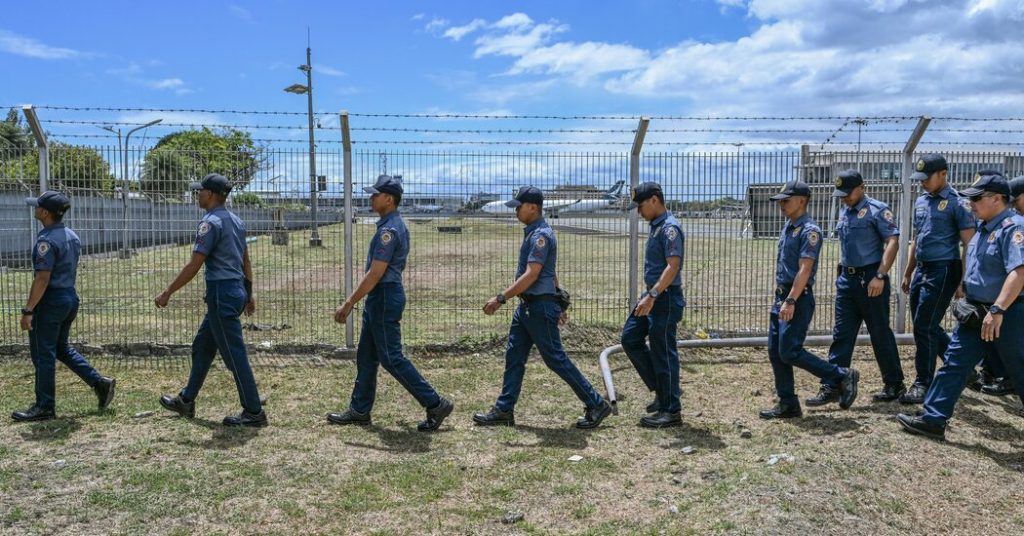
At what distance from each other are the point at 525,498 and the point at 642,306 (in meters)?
1.76

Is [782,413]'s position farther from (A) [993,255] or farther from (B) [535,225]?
(B) [535,225]

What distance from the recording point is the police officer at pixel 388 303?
551cm

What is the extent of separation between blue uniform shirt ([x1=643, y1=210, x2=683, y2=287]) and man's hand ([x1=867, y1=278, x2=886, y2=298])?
1672 millimetres

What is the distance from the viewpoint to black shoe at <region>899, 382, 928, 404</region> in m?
6.31

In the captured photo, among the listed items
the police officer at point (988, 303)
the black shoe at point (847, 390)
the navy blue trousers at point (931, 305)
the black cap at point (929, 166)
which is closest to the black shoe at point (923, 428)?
the police officer at point (988, 303)

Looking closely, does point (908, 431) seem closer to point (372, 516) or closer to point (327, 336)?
point (372, 516)

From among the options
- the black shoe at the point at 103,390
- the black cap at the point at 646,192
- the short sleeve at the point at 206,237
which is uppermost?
the black cap at the point at 646,192

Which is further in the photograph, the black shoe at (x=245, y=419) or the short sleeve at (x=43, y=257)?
the black shoe at (x=245, y=419)

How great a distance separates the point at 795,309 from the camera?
585 centimetres

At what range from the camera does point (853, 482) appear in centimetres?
439

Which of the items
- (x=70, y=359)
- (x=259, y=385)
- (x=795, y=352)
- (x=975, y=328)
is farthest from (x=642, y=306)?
(x=70, y=359)

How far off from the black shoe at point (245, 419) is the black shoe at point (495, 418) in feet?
5.25

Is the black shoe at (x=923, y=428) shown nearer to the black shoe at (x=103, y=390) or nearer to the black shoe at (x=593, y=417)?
the black shoe at (x=593, y=417)

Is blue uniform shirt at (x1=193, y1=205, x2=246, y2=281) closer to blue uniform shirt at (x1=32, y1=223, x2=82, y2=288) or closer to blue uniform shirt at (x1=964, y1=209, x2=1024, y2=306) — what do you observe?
blue uniform shirt at (x1=32, y1=223, x2=82, y2=288)
